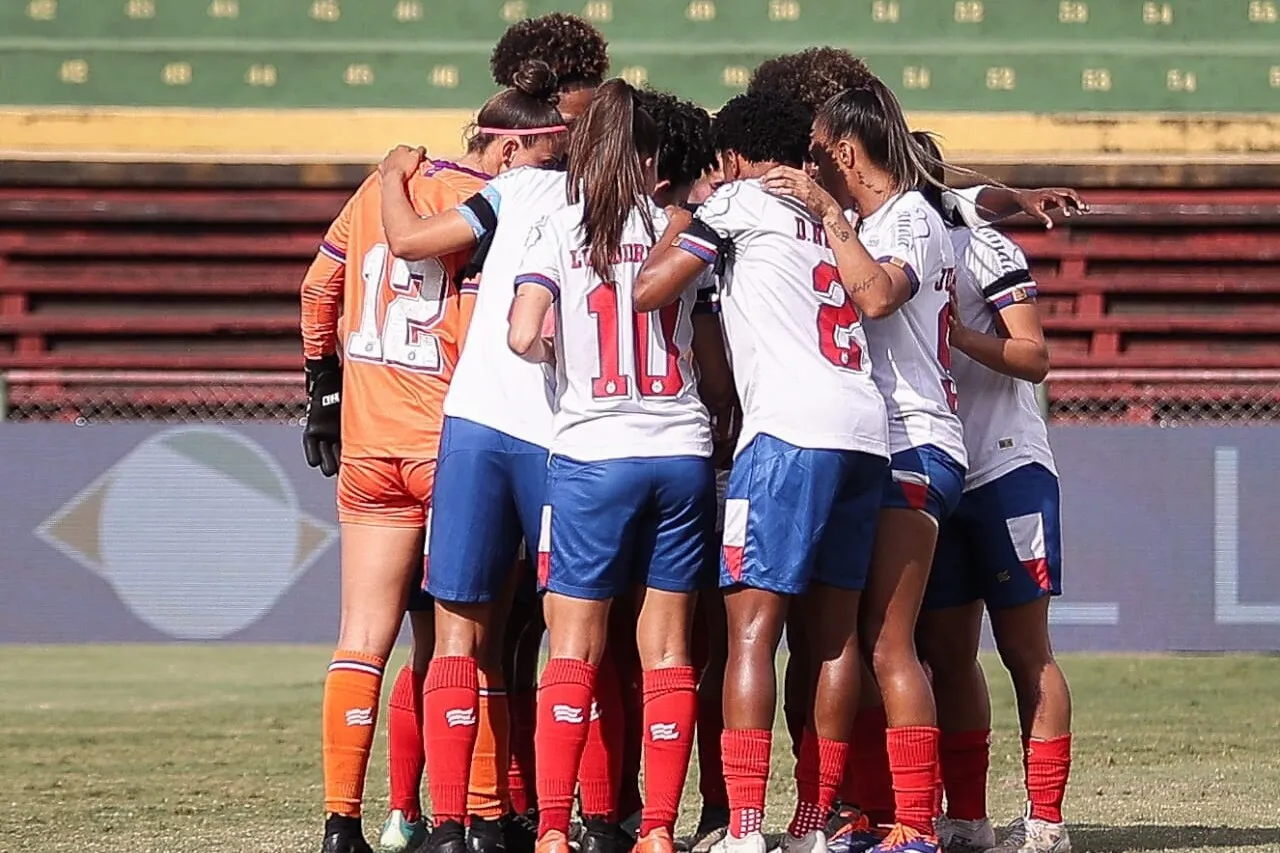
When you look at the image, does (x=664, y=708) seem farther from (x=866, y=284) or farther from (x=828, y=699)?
(x=866, y=284)

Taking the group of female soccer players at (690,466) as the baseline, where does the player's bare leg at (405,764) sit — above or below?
below

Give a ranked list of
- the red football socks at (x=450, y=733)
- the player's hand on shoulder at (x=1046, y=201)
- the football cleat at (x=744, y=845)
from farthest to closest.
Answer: the player's hand on shoulder at (x=1046, y=201), the red football socks at (x=450, y=733), the football cleat at (x=744, y=845)

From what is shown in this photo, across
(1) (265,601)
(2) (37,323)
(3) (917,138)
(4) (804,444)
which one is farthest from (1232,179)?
(4) (804,444)

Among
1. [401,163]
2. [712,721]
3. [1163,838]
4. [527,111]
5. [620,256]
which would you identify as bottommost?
[1163,838]

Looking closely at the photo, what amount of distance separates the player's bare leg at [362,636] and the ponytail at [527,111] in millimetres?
963

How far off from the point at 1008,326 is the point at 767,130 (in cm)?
76

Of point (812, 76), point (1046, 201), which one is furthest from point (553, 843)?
point (1046, 201)

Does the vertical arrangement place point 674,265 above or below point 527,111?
below

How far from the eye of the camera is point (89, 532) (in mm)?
9664

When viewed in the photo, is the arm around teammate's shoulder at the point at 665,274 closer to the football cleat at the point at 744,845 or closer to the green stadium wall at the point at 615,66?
the football cleat at the point at 744,845

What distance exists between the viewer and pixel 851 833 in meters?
4.47

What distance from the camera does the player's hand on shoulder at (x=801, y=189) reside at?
4.15 metres

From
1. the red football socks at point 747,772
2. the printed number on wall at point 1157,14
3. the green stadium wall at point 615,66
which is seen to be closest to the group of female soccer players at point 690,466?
the red football socks at point 747,772

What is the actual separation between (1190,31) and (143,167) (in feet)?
24.0
